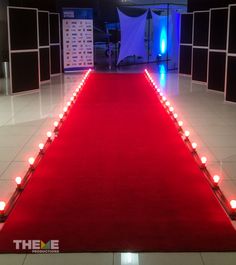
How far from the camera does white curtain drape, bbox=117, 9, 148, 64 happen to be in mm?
16172

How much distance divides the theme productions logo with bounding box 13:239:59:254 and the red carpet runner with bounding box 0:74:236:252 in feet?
0.14

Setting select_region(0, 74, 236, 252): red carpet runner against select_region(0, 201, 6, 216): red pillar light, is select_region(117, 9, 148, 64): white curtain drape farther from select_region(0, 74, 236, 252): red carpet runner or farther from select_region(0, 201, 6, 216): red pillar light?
select_region(0, 201, 6, 216): red pillar light

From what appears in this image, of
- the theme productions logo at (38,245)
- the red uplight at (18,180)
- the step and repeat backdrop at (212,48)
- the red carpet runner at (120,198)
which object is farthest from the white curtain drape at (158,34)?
the theme productions logo at (38,245)

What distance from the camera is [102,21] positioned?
66.3 feet

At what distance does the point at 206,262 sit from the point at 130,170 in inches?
69.0

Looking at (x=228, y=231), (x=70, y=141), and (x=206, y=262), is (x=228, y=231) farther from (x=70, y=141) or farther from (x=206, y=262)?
(x=70, y=141)

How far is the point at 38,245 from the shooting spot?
298cm

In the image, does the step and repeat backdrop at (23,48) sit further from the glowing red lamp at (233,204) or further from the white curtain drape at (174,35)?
the white curtain drape at (174,35)

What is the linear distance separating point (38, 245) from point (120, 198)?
94 centimetres

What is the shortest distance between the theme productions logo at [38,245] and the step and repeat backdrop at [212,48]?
6.45m

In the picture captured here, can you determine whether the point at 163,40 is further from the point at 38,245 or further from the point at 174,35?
the point at 38,245

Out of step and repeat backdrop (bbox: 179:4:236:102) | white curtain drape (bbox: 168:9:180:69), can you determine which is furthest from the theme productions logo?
white curtain drape (bbox: 168:9:180:69)

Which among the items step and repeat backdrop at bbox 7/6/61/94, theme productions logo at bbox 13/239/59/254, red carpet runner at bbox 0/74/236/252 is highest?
step and repeat backdrop at bbox 7/6/61/94

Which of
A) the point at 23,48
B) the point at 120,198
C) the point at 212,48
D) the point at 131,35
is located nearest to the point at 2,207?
the point at 120,198
